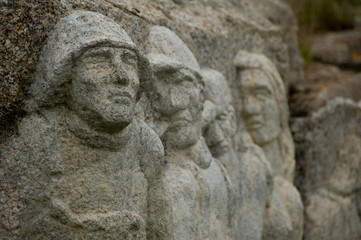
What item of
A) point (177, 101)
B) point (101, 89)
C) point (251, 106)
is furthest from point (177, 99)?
point (251, 106)

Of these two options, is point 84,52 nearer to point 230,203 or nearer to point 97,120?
point 97,120

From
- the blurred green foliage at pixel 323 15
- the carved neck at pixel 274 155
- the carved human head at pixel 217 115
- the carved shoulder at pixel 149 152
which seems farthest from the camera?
the blurred green foliage at pixel 323 15

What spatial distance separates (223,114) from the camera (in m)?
3.36

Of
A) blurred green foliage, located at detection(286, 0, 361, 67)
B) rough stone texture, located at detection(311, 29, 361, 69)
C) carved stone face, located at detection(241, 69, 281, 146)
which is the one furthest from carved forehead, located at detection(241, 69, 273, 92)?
blurred green foliage, located at detection(286, 0, 361, 67)

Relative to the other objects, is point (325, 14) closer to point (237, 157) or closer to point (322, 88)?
point (322, 88)

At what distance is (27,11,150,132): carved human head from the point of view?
7.20ft

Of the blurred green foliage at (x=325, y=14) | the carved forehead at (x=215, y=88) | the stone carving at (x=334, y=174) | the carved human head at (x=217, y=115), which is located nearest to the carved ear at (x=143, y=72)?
the carved human head at (x=217, y=115)

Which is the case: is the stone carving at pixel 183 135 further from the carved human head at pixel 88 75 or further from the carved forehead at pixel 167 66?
the carved human head at pixel 88 75

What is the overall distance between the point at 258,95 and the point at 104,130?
193cm

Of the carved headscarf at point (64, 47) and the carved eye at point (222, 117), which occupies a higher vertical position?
the carved headscarf at point (64, 47)

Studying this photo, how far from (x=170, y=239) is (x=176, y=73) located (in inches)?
28.6

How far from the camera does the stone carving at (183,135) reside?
8.84 feet

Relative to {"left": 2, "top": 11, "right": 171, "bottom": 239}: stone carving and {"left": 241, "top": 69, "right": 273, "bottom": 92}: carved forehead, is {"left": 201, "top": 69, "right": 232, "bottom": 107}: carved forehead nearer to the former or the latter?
{"left": 241, "top": 69, "right": 273, "bottom": 92}: carved forehead

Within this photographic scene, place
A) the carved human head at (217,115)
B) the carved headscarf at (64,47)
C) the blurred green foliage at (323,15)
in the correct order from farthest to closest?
the blurred green foliage at (323,15), the carved human head at (217,115), the carved headscarf at (64,47)
